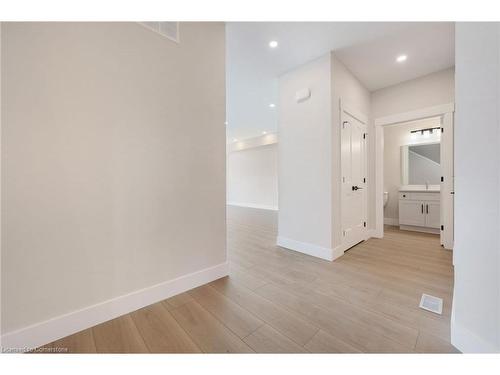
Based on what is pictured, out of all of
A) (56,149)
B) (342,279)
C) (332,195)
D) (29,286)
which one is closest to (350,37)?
(332,195)

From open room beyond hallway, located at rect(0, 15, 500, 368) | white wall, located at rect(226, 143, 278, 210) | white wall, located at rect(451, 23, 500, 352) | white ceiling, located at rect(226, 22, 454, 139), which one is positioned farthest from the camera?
white wall, located at rect(226, 143, 278, 210)

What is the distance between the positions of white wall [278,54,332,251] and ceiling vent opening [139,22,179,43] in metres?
1.75

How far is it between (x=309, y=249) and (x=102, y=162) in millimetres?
2503

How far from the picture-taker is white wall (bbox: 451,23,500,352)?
102cm

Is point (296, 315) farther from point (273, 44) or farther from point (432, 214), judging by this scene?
point (432, 214)

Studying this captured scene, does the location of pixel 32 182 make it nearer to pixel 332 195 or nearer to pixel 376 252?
pixel 332 195

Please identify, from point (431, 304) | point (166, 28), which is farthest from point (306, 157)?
point (166, 28)

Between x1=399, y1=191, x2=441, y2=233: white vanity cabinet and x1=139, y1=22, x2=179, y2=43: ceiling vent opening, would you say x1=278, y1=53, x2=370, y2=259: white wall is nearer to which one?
x1=139, y1=22, x2=179, y2=43: ceiling vent opening

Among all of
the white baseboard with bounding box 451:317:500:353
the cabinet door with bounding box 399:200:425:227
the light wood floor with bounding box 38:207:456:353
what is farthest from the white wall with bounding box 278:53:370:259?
the cabinet door with bounding box 399:200:425:227

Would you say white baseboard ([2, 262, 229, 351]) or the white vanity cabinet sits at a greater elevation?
the white vanity cabinet

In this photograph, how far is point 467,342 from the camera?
3.65 feet

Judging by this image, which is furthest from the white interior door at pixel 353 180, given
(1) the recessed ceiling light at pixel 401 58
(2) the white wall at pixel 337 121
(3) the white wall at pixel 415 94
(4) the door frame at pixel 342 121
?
A: (1) the recessed ceiling light at pixel 401 58

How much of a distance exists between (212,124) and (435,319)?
7.88 feet
